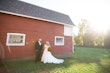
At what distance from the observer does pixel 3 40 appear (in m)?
8.70

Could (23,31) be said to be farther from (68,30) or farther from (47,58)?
(68,30)

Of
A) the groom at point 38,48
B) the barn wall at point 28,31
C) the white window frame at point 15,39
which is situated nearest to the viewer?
the barn wall at point 28,31

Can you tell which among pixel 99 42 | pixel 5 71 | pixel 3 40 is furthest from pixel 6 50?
pixel 99 42

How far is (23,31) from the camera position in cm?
991

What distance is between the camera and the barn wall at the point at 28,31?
8.87 meters

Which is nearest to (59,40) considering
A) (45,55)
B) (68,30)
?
(68,30)

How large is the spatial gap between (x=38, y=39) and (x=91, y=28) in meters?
32.7

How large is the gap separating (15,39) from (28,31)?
1466 millimetres

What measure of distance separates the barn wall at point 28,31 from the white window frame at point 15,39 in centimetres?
27

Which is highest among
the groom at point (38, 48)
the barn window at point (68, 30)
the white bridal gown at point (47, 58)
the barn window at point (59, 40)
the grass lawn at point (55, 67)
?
the barn window at point (68, 30)

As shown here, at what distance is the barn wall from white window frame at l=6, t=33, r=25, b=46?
0.27 metres

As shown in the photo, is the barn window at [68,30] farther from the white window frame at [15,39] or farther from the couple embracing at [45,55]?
the white window frame at [15,39]

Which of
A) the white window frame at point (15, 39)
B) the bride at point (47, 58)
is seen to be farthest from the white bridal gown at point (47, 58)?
the white window frame at point (15, 39)

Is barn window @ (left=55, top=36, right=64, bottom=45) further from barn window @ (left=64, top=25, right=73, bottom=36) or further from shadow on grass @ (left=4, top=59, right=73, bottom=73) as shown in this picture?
shadow on grass @ (left=4, top=59, right=73, bottom=73)
